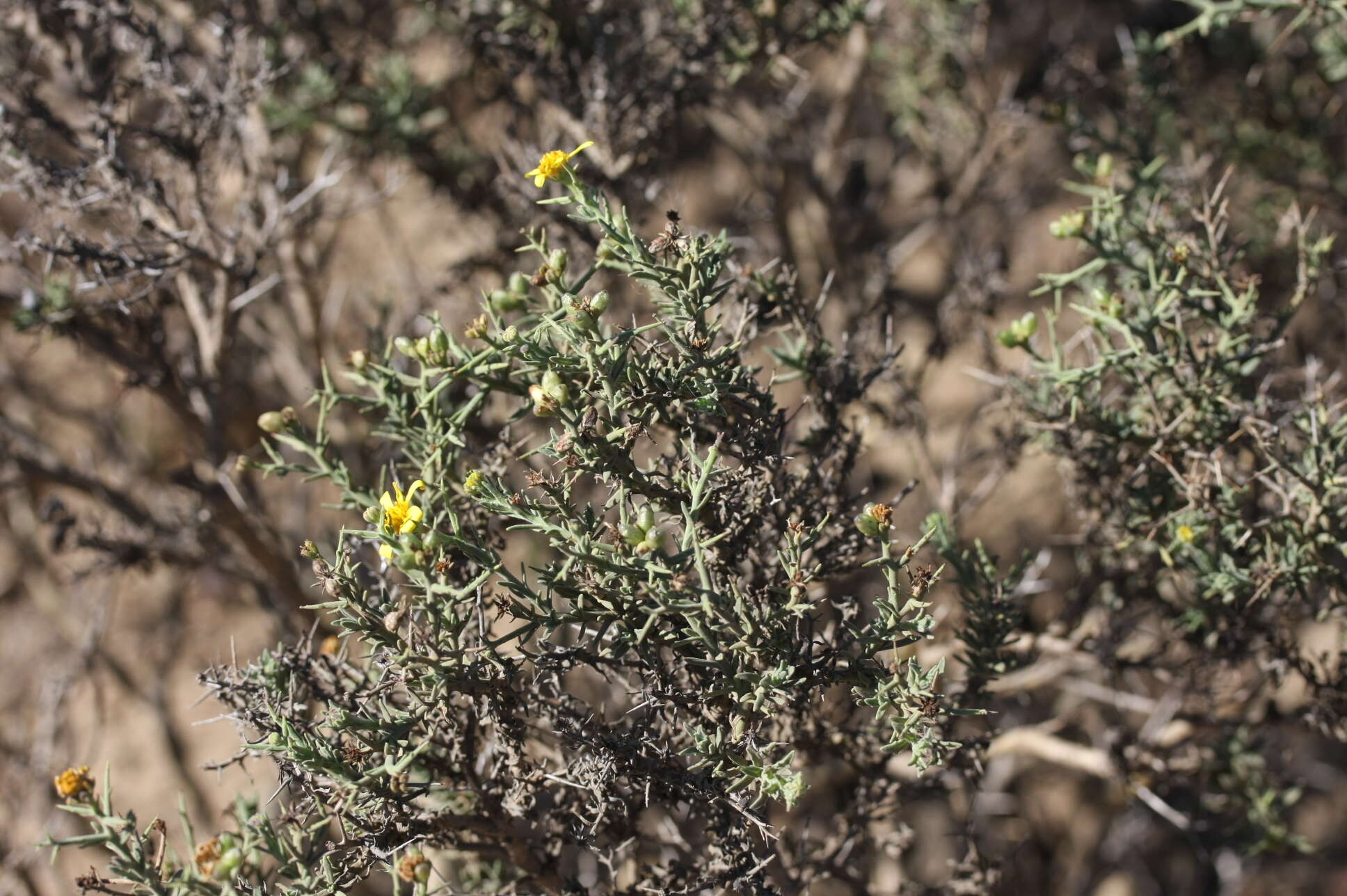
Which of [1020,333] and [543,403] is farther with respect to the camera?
[1020,333]

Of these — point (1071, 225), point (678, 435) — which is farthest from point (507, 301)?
point (1071, 225)

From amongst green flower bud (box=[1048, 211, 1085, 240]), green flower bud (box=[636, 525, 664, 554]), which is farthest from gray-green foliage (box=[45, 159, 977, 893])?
green flower bud (box=[1048, 211, 1085, 240])

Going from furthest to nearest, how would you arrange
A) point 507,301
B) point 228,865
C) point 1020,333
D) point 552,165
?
1. point 1020,333
2. point 507,301
3. point 552,165
4. point 228,865

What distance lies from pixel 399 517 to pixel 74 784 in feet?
2.03

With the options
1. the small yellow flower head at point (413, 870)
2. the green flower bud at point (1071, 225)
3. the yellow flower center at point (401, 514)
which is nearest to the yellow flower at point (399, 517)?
the yellow flower center at point (401, 514)

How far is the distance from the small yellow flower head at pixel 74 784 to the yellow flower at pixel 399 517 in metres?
0.54

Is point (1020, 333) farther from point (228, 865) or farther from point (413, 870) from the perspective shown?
point (228, 865)

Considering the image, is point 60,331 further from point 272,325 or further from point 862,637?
point 862,637

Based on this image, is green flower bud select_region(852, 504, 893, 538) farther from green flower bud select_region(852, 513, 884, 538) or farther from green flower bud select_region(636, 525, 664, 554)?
green flower bud select_region(636, 525, 664, 554)

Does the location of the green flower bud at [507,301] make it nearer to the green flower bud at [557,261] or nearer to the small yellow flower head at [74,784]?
the green flower bud at [557,261]

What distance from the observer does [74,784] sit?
4.64 feet

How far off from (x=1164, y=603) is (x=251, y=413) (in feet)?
14.9

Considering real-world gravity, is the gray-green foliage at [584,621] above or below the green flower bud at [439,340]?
below

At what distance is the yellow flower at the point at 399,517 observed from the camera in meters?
1.40
